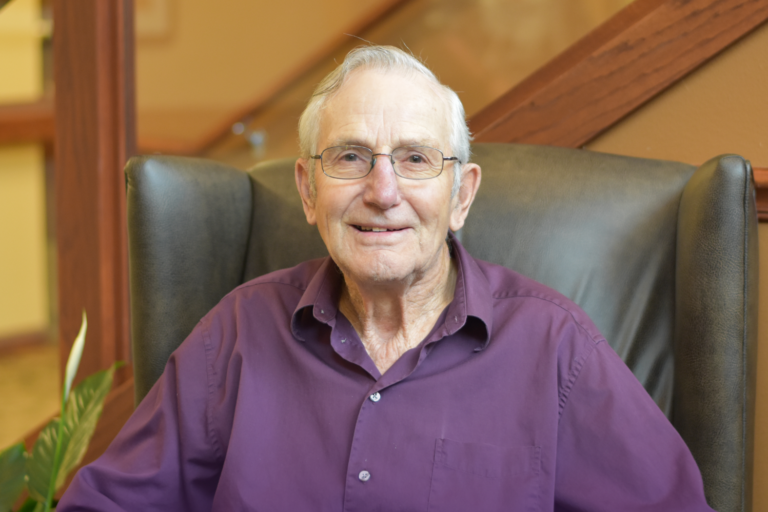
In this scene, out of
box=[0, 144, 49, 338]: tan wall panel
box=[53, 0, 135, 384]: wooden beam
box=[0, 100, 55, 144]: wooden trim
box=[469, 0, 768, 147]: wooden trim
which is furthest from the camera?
box=[0, 144, 49, 338]: tan wall panel

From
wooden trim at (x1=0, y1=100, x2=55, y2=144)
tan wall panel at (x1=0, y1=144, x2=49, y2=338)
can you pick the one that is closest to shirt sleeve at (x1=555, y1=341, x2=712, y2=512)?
wooden trim at (x1=0, y1=100, x2=55, y2=144)

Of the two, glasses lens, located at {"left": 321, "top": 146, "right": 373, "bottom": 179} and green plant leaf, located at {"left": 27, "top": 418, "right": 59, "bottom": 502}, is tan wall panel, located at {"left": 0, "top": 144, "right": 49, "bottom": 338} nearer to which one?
green plant leaf, located at {"left": 27, "top": 418, "right": 59, "bottom": 502}

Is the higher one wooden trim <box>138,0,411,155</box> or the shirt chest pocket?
wooden trim <box>138,0,411,155</box>

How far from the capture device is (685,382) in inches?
45.6

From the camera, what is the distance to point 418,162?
1138mm

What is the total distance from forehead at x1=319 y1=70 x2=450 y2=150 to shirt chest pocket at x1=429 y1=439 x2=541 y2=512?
0.52 m

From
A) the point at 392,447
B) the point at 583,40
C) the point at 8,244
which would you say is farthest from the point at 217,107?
the point at 392,447

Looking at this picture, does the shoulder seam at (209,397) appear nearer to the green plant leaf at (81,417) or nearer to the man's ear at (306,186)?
the green plant leaf at (81,417)

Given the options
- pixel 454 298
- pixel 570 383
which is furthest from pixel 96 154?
pixel 570 383

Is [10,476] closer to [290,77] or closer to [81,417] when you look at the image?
[81,417]

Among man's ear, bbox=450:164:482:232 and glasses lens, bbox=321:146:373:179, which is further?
man's ear, bbox=450:164:482:232

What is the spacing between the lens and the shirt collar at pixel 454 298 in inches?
43.4

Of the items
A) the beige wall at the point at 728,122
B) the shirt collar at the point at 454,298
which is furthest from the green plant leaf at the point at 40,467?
the beige wall at the point at 728,122

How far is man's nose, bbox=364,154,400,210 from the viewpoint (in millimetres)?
1087
